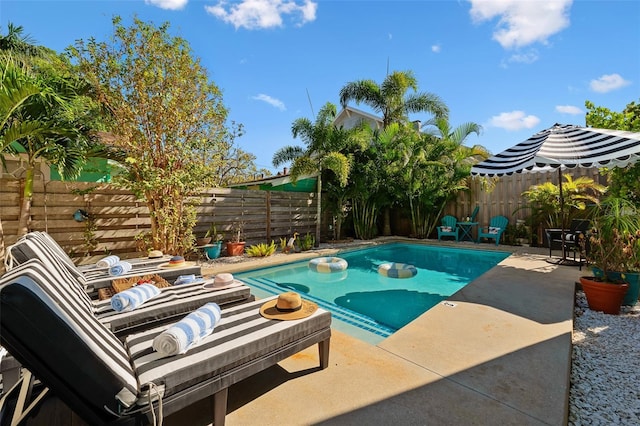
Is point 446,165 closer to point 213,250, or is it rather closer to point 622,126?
point 622,126

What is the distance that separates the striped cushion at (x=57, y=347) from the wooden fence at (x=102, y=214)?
6233mm

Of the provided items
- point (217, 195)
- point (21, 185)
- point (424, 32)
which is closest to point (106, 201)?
point (21, 185)

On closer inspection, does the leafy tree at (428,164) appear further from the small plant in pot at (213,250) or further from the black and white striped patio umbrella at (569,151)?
the small plant in pot at (213,250)

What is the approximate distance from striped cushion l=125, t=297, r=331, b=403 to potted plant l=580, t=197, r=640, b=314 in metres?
4.13

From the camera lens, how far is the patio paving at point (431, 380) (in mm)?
2002

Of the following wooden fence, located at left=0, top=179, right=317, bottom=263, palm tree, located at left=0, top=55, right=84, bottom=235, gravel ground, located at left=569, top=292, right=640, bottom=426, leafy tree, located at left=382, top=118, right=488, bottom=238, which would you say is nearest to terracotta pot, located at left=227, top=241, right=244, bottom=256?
wooden fence, located at left=0, top=179, right=317, bottom=263

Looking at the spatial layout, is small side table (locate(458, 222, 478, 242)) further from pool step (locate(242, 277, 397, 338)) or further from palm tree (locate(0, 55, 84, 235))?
palm tree (locate(0, 55, 84, 235))

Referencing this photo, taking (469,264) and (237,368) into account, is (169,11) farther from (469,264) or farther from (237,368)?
(469,264)

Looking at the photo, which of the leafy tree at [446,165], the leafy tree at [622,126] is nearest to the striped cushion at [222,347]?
the leafy tree at [622,126]

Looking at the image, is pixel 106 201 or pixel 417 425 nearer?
pixel 417 425

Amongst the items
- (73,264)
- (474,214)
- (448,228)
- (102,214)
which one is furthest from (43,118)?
(474,214)

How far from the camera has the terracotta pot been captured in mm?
8305

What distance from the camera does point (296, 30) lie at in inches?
375

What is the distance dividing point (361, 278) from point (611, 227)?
4473mm
